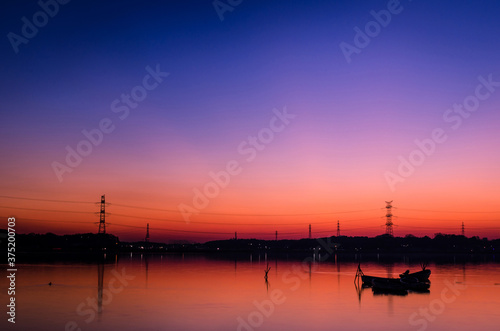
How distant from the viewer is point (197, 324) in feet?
120

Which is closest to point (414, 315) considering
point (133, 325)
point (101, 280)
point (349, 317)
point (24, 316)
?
point (349, 317)

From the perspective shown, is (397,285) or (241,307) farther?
(397,285)

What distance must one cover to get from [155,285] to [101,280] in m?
11.2

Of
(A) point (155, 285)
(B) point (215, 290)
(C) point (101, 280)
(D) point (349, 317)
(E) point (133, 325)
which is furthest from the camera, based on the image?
(C) point (101, 280)

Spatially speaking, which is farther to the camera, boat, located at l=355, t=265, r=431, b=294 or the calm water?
boat, located at l=355, t=265, r=431, b=294

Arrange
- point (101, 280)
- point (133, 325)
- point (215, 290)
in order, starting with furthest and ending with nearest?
point (101, 280) → point (215, 290) → point (133, 325)

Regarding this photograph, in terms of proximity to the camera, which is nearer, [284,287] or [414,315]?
[414,315]

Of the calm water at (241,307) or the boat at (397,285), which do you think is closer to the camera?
the calm water at (241,307)

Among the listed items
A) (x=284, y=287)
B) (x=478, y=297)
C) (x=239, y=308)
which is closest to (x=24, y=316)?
(x=239, y=308)

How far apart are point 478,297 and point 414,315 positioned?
1704cm

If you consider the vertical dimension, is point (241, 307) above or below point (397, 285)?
below

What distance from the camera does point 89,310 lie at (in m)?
41.7

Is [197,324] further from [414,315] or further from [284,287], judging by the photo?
[284,287]

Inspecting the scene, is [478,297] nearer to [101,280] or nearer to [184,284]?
[184,284]
